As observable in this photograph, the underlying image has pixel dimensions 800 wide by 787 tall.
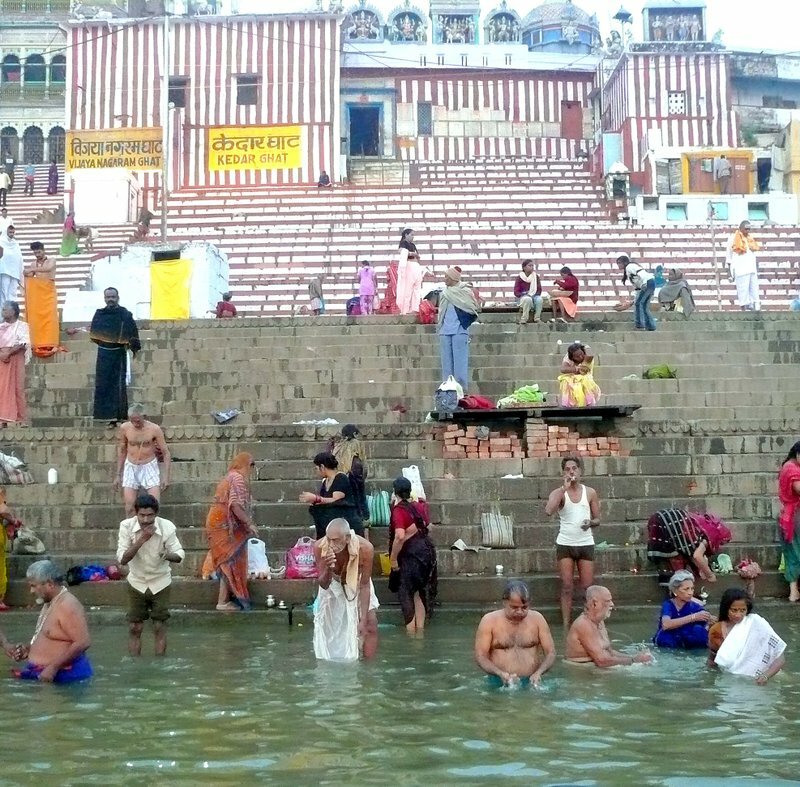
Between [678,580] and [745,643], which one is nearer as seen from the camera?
[745,643]

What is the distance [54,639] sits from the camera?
652 centimetres

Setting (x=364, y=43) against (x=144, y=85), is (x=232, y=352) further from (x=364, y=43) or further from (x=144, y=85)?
(x=364, y=43)

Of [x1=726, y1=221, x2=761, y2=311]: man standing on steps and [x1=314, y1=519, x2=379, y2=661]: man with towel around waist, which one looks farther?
[x1=726, y1=221, x2=761, y2=311]: man standing on steps

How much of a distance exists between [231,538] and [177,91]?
72.9ft

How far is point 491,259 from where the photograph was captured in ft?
74.4

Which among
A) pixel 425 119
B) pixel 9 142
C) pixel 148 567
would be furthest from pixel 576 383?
pixel 9 142

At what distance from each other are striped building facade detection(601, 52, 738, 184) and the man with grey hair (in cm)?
2432

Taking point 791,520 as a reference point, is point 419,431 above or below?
above

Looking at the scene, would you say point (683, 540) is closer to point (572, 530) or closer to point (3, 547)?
point (572, 530)

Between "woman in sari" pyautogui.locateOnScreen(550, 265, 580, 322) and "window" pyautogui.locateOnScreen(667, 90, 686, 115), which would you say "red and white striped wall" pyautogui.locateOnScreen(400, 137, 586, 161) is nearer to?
"window" pyautogui.locateOnScreen(667, 90, 686, 115)

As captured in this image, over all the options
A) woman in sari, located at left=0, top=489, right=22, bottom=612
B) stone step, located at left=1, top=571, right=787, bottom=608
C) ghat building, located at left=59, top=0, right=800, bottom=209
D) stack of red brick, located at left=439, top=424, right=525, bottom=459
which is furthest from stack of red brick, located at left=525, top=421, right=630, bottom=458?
ghat building, located at left=59, top=0, right=800, bottom=209

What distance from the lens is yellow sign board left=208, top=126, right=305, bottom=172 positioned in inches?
1122

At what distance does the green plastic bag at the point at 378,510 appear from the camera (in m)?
9.45

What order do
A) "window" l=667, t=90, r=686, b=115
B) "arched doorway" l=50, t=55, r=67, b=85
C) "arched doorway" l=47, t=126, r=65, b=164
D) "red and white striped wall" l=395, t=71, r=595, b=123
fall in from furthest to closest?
"arched doorway" l=50, t=55, r=67, b=85 < "arched doorway" l=47, t=126, r=65, b=164 < "red and white striped wall" l=395, t=71, r=595, b=123 < "window" l=667, t=90, r=686, b=115
